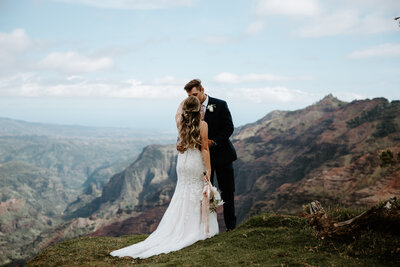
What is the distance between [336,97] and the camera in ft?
380

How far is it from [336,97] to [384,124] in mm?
49248

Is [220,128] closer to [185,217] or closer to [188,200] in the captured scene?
[188,200]

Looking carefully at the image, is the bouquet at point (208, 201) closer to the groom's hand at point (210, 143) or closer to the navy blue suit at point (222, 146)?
the navy blue suit at point (222, 146)

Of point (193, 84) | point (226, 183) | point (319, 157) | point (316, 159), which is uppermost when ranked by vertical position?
point (193, 84)

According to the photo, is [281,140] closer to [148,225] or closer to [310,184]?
[148,225]

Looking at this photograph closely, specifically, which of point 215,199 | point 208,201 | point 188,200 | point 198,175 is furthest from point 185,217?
point 198,175

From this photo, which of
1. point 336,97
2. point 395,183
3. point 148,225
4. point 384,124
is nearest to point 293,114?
point 336,97

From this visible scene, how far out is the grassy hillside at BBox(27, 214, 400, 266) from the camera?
5.58 metres

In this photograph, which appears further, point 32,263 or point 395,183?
point 395,183

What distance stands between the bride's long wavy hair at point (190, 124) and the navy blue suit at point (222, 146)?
489mm

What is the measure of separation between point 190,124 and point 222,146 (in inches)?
39.6

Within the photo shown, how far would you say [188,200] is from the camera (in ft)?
27.1

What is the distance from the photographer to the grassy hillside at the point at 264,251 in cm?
558

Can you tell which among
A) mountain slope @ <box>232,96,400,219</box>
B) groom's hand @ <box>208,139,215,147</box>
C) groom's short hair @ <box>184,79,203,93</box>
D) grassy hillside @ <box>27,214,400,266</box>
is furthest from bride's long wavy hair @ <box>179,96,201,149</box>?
mountain slope @ <box>232,96,400,219</box>
